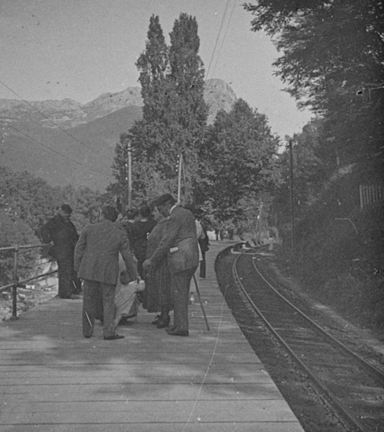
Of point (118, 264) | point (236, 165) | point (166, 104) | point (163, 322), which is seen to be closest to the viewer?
point (118, 264)

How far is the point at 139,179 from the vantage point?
43656 mm

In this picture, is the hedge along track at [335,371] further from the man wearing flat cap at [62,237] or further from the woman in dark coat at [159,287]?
the man wearing flat cap at [62,237]

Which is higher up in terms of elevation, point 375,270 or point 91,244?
point 91,244

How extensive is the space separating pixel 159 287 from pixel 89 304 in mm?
1049

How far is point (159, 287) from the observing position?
744cm

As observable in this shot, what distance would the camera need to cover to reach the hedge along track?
583cm

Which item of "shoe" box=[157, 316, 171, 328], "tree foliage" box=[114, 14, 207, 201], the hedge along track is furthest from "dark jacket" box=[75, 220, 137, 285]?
"tree foliage" box=[114, 14, 207, 201]

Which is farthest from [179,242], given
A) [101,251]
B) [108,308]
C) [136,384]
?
[136,384]

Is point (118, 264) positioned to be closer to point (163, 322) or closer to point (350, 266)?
point (163, 322)

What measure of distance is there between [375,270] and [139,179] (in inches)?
1171

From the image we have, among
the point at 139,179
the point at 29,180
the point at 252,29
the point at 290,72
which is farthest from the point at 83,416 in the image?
the point at 29,180

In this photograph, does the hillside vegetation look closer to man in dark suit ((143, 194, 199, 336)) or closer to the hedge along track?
the hedge along track

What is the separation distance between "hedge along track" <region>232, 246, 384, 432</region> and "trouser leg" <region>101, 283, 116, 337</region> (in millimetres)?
2435

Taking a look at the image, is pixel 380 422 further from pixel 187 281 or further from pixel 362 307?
pixel 362 307
